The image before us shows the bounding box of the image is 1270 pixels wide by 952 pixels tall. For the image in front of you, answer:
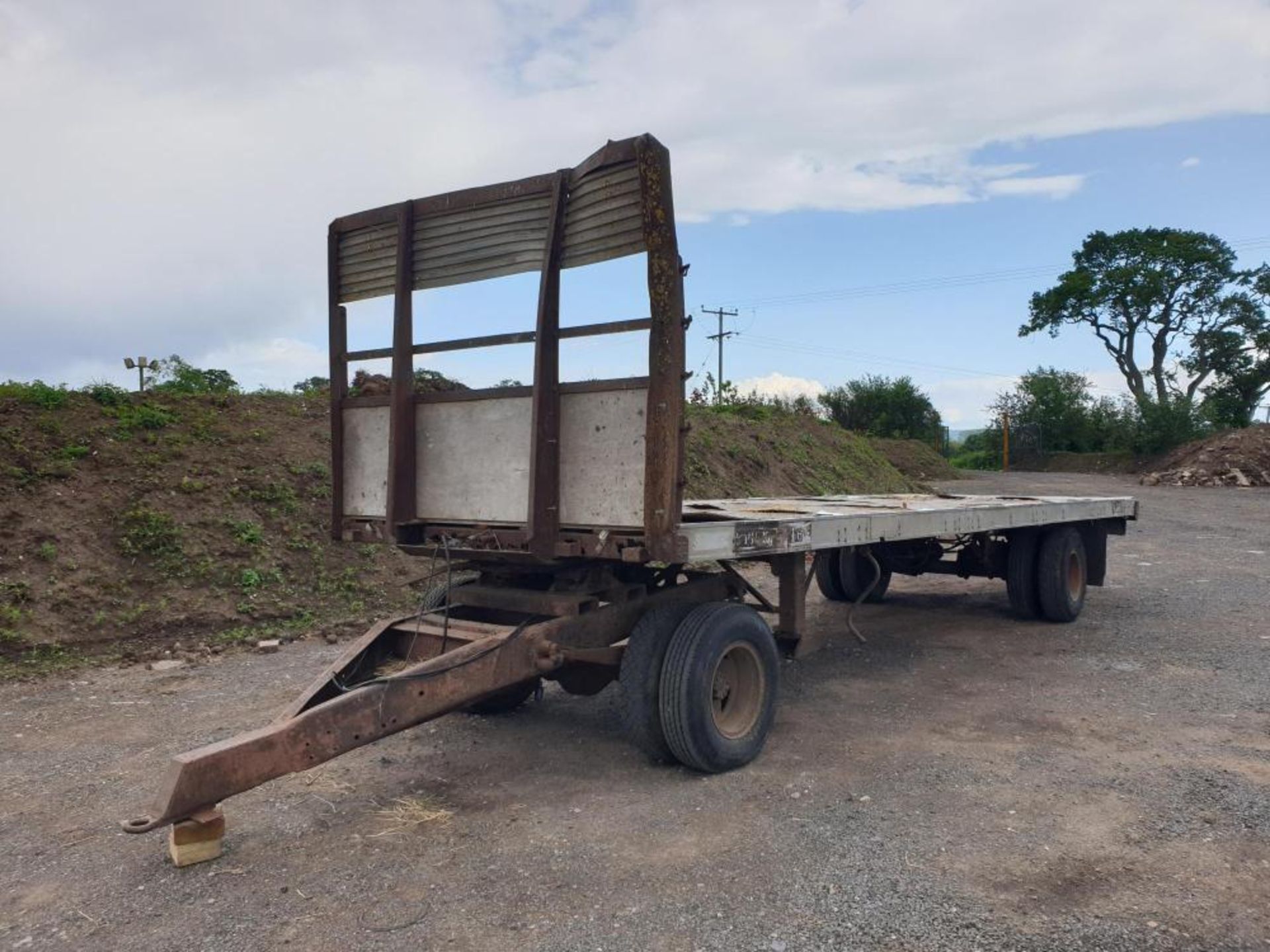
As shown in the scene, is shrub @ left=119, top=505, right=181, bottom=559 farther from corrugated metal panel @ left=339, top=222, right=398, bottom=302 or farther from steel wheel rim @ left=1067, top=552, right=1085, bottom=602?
steel wheel rim @ left=1067, top=552, right=1085, bottom=602

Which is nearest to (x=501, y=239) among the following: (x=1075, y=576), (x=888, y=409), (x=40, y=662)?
(x=40, y=662)

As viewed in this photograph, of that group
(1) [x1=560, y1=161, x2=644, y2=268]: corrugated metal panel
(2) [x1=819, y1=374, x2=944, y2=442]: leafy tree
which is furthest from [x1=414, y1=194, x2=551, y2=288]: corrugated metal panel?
(2) [x1=819, y1=374, x2=944, y2=442]: leafy tree

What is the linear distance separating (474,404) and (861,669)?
3741mm

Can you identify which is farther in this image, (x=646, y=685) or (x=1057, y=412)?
(x=1057, y=412)

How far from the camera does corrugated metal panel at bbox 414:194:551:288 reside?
4906mm

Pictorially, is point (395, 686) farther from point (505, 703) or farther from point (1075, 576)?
point (1075, 576)

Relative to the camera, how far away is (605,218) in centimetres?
466

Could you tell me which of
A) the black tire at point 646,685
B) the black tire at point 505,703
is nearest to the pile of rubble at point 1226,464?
the black tire at point 505,703

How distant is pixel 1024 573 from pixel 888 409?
3611cm

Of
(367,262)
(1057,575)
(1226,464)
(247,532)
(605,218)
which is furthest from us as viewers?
(1226,464)

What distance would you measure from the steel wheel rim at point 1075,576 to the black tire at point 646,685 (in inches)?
217

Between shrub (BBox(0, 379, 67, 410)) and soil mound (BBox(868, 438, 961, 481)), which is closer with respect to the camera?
shrub (BBox(0, 379, 67, 410))

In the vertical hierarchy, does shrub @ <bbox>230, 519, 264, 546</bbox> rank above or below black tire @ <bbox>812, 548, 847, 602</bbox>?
above

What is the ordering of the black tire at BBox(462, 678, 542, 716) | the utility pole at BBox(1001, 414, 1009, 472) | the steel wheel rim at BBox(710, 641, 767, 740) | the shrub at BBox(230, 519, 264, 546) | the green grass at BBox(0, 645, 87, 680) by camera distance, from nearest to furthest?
the steel wheel rim at BBox(710, 641, 767, 740), the black tire at BBox(462, 678, 542, 716), the green grass at BBox(0, 645, 87, 680), the shrub at BBox(230, 519, 264, 546), the utility pole at BBox(1001, 414, 1009, 472)
